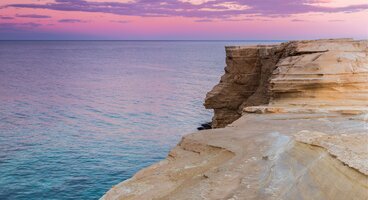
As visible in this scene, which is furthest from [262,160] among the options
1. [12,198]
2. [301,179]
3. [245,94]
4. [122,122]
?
[122,122]

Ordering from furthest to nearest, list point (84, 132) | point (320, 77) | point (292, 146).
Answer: point (84, 132)
point (320, 77)
point (292, 146)

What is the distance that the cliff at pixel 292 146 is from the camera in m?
9.64

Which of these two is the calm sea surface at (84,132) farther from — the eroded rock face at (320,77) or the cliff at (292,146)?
the cliff at (292,146)

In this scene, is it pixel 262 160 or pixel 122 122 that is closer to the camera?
pixel 262 160

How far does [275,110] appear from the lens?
780 inches

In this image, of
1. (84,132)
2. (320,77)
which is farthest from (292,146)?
(84,132)

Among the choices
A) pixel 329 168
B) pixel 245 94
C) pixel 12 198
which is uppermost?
pixel 329 168

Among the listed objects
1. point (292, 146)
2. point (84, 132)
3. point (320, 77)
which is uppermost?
point (320, 77)

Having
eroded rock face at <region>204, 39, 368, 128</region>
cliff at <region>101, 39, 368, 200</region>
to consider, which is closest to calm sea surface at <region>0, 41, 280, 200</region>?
eroded rock face at <region>204, 39, 368, 128</region>

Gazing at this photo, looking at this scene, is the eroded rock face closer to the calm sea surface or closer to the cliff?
the cliff

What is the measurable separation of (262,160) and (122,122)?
1828 inches

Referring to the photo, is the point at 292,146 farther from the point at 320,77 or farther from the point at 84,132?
the point at 84,132

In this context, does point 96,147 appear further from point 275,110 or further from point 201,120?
point 275,110

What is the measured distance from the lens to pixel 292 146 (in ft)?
37.7
